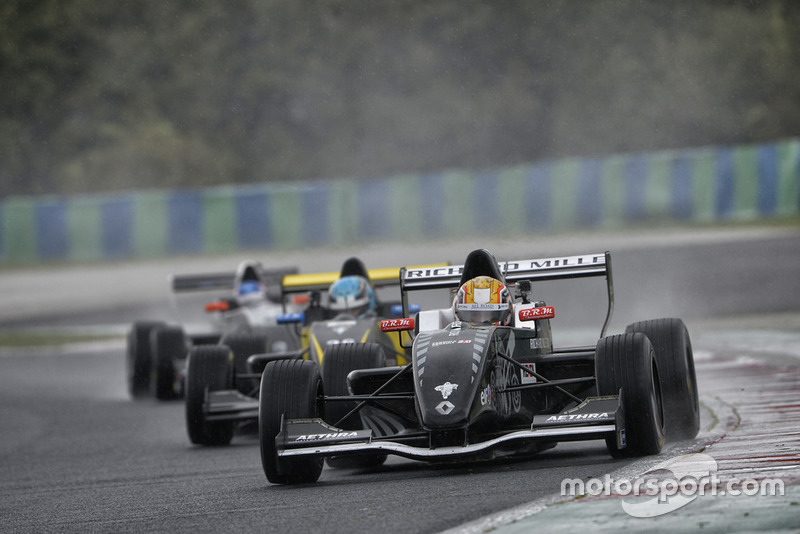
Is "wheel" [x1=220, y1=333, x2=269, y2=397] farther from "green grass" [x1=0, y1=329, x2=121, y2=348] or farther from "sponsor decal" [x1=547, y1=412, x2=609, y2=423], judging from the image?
"green grass" [x1=0, y1=329, x2=121, y2=348]

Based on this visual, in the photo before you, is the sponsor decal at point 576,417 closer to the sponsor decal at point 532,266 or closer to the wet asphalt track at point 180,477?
the wet asphalt track at point 180,477

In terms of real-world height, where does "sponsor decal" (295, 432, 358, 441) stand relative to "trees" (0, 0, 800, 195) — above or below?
below

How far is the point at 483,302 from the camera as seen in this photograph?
9.94 m

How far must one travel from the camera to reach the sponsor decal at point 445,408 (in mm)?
8452

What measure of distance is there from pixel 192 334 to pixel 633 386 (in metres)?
9.71

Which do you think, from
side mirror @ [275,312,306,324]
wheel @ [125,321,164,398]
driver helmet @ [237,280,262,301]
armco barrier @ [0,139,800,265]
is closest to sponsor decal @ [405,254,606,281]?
side mirror @ [275,312,306,324]

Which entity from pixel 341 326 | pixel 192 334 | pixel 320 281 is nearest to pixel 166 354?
pixel 192 334

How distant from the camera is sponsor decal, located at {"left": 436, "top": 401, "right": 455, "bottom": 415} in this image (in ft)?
27.7

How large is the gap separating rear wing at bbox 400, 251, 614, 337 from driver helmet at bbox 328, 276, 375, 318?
6.16ft

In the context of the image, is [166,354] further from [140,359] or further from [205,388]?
[205,388]

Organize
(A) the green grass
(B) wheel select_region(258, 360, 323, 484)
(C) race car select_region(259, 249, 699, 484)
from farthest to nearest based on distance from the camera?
(A) the green grass
(B) wheel select_region(258, 360, 323, 484)
(C) race car select_region(259, 249, 699, 484)

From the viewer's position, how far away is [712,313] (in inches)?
896

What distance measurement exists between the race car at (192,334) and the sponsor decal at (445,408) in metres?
8.35

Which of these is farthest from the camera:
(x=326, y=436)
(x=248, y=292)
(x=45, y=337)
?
(x=45, y=337)
